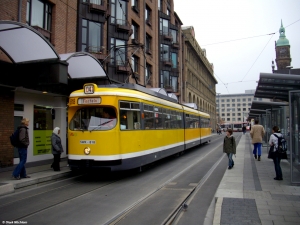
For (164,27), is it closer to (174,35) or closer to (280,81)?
(174,35)

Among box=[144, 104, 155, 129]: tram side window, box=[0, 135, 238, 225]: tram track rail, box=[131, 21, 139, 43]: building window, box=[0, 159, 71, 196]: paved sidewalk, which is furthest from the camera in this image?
box=[131, 21, 139, 43]: building window

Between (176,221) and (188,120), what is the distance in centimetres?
1359

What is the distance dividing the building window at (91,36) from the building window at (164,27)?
1747 cm

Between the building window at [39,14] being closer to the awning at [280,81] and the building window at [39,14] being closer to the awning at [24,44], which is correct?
the awning at [24,44]

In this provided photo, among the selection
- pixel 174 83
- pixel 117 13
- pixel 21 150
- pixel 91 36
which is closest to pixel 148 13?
pixel 117 13

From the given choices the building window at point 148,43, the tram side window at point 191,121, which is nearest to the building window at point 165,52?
the building window at point 148,43

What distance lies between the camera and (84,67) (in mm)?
14008

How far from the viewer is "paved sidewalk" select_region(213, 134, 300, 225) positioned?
4.94 m

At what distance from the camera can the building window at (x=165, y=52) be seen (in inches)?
1405

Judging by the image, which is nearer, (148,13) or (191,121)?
(191,121)

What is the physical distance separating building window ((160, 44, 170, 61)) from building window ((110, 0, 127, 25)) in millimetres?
13032

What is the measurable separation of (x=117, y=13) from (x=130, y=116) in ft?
50.5

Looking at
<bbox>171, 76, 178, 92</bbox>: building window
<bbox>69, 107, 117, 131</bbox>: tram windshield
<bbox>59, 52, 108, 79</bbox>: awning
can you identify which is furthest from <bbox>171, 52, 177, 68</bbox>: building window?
<bbox>69, 107, 117, 131</bbox>: tram windshield

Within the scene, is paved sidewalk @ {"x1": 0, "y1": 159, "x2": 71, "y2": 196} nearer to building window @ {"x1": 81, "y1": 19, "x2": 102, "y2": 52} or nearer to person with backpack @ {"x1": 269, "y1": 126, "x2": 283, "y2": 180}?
person with backpack @ {"x1": 269, "y1": 126, "x2": 283, "y2": 180}
